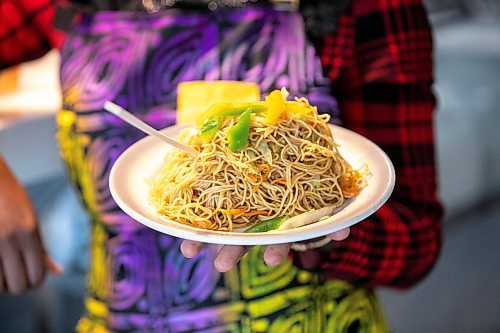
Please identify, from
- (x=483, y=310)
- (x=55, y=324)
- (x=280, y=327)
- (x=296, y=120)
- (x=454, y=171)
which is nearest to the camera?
(x=296, y=120)

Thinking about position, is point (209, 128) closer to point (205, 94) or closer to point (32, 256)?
point (205, 94)

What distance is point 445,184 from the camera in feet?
8.41

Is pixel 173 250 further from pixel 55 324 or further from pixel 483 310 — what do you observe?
pixel 483 310

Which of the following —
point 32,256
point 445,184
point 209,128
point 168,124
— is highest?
point 209,128

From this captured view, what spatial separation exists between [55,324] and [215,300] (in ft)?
3.88

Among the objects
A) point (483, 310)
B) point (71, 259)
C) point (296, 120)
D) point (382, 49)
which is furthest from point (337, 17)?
point (483, 310)

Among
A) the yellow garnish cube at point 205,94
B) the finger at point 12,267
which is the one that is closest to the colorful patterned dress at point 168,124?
the yellow garnish cube at point 205,94

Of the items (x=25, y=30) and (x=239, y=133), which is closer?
(x=239, y=133)

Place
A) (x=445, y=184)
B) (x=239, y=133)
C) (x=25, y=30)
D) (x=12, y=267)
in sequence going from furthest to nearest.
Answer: (x=445, y=184) < (x=25, y=30) < (x=12, y=267) < (x=239, y=133)

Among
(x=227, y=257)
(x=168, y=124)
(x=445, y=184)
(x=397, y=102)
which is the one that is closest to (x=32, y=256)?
(x=168, y=124)

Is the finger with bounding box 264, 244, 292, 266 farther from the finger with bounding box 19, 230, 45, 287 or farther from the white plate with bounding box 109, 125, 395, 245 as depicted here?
the finger with bounding box 19, 230, 45, 287

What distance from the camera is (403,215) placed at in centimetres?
96

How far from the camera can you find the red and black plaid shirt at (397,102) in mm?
963

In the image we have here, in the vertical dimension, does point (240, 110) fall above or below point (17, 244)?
above
